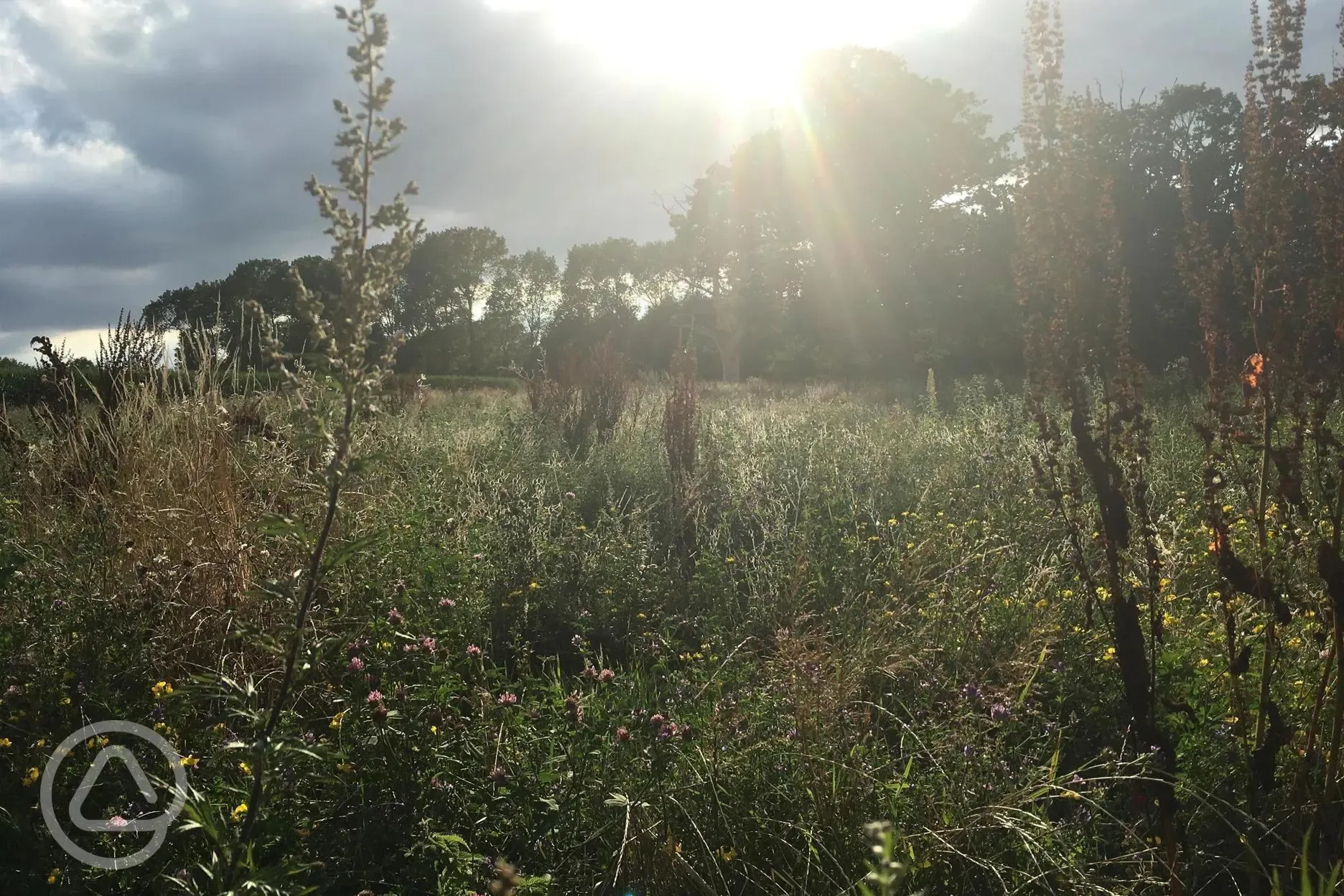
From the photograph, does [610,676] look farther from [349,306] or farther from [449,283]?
[449,283]

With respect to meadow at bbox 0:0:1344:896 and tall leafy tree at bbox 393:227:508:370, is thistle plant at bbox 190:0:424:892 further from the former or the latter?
tall leafy tree at bbox 393:227:508:370

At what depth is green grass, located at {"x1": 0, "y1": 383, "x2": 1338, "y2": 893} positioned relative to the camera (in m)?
1.83

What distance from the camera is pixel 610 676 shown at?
7.47 ft

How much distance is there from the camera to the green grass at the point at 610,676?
1828mm

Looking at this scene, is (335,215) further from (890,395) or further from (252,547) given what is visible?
(890,395)

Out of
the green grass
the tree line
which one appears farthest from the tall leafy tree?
the green grass

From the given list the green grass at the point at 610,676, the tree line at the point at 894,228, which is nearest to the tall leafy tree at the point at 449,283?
the tree line at the point at 894,228

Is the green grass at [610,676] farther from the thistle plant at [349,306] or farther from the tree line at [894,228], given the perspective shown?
the tree line at [894,228]

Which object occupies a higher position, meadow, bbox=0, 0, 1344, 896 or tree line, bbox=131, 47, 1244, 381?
tree line, bbox=131, 47, 1244, 381

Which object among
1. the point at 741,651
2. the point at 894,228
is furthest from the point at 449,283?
the point at 741,651

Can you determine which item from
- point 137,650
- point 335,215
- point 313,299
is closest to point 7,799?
point 137,650

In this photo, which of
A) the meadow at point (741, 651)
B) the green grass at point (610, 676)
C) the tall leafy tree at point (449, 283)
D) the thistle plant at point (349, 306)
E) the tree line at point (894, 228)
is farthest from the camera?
the tall leafy tree at point (449, 283)

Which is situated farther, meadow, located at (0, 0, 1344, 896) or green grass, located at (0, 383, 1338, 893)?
green grass, located at (0, 383, 1338, 893)

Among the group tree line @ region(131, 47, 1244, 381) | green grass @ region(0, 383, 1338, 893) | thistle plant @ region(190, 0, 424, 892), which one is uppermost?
tree line @ region(131, 47, 1244, 381)
